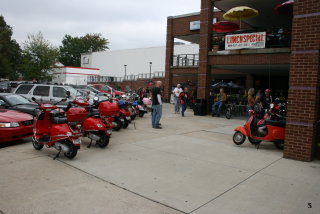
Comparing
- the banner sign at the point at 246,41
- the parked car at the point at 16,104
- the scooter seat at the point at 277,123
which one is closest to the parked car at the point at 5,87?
the parked car at the point at 16,104

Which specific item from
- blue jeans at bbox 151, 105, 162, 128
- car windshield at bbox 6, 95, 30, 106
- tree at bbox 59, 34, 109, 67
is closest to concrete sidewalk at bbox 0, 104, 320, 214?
car windshield at bbox 6, 95, 30, 106

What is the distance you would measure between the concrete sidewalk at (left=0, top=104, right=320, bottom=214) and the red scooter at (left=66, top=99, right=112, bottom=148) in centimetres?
33

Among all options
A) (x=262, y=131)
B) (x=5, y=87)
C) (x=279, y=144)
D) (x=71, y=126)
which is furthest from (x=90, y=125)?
(x=5, y=87)

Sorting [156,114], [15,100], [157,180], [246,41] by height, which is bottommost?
[157,180]

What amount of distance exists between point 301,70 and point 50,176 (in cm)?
613

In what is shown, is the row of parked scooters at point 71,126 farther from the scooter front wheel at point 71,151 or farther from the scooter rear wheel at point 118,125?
the scooter rear wheel at point 118,125

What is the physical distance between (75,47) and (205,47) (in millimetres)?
70714

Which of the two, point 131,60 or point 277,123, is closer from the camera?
point 277,123

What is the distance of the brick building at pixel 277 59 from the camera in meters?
6.68

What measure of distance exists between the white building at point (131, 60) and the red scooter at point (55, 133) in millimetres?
31078

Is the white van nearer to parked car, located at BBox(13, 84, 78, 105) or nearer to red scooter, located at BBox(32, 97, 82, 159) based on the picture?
parked car, located at BBox(13, 84, 78, 105)

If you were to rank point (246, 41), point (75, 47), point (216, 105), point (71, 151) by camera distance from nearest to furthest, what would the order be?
point (71, 151)
point (246, 41)
point (216, 105)
point (75, 47)

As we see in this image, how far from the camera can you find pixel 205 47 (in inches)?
662

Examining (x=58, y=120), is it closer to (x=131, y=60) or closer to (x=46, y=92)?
(x=46, y=92)
